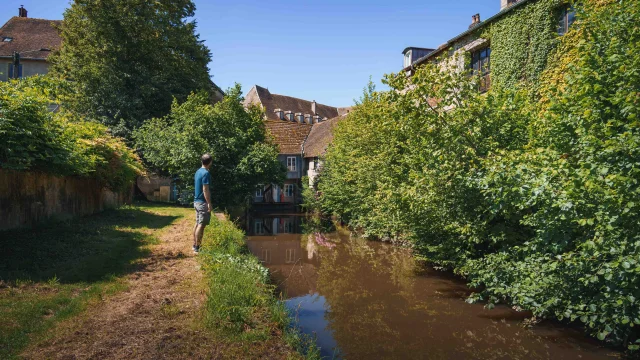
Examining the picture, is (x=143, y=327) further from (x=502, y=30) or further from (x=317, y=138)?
(x=317, y=138)

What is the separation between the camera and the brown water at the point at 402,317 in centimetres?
670

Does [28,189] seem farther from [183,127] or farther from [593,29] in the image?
[183,127]

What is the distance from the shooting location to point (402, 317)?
8328 mm

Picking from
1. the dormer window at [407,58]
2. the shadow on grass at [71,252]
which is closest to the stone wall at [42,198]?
the shadow on grass at [71,252]

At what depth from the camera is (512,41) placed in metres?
15.8

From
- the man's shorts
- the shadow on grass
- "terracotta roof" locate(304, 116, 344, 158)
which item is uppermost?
"terracotta roof" locate(304, 116, 344, 158)

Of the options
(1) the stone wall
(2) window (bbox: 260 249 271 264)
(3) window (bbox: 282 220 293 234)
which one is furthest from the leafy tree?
(2) window (bbox: 260 249 271 264)

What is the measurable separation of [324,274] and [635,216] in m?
8.24

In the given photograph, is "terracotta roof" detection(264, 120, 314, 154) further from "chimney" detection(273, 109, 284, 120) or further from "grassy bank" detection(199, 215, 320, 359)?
"grassy bank" detection(199, 215, 320, 359)

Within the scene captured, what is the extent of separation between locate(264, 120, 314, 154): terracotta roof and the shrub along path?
115 feet

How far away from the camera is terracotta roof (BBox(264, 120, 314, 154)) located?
137ft

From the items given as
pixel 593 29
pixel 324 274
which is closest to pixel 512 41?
pixel 593 29

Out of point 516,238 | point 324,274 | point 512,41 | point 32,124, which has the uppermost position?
point 512,41

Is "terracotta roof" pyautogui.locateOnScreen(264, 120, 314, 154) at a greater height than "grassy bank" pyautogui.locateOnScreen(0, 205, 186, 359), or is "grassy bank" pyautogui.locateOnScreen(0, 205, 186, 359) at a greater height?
"terracotta roof" pyautogui.locateOnScreen(264, 120, 314, 154)
